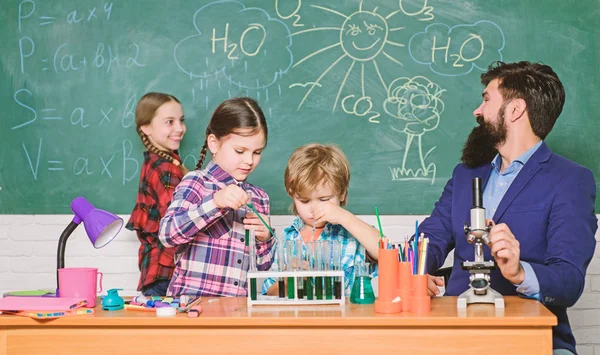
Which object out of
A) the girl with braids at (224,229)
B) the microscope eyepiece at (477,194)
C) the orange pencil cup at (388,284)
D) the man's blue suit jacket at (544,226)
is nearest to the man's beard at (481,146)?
the man's blue suit jacket at (544,226)

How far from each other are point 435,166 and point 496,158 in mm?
1164

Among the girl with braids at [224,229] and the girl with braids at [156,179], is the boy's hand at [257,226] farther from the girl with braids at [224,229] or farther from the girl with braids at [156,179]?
the girl with braids at [156,179]

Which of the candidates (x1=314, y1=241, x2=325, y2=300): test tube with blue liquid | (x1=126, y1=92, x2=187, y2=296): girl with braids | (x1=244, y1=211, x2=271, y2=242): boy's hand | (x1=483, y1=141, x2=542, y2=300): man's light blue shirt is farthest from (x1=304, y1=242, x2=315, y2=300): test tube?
(x1=126, y1=92, x2=187, y2=296): girl with braids

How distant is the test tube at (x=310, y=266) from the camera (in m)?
1.89

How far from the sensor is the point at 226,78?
12.4 ft

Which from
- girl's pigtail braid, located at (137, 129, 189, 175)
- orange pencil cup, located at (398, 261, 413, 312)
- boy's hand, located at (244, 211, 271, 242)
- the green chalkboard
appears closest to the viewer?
orange pencil cup, located at (398, 261, 413, 312)

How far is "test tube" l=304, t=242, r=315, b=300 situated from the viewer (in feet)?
6.20

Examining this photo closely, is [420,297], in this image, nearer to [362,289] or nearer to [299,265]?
[362,289]

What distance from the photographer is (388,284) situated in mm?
1793

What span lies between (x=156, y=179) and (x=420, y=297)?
186 cm

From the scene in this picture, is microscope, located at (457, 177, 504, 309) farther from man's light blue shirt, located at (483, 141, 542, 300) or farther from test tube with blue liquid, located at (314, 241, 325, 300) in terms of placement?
man's light blue shirt, located at (483, 141, 542, 300)

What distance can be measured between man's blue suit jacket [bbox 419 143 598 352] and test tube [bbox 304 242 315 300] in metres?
0.60

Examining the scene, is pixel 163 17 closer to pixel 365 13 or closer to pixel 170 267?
pixel 365 13

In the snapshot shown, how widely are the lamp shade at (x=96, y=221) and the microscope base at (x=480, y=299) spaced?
3.12ft
